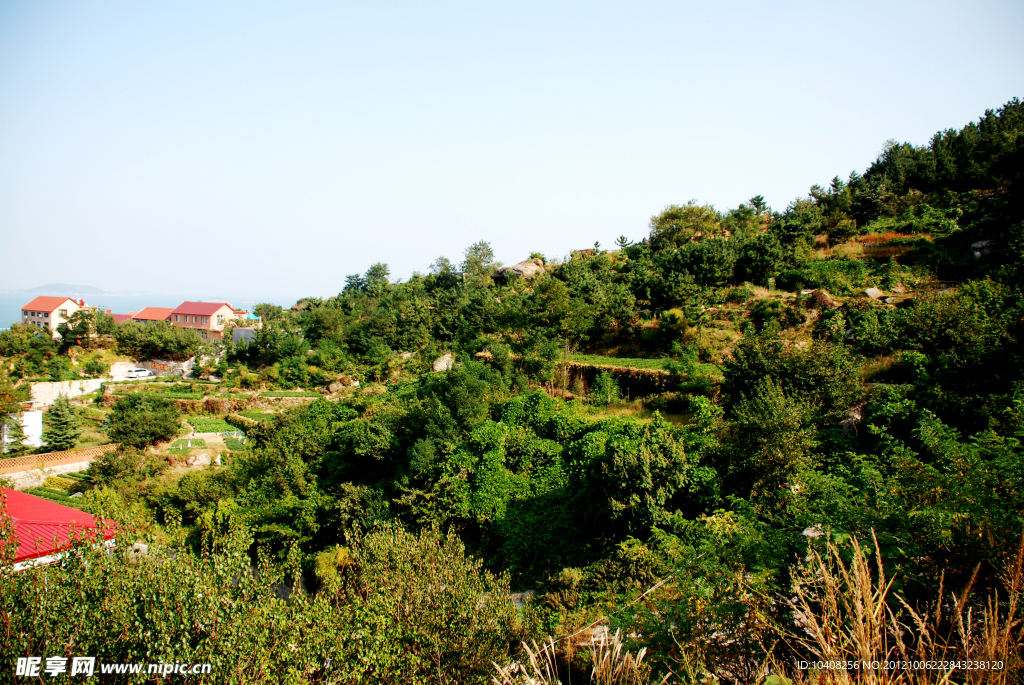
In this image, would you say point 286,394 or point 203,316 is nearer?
point 286,394

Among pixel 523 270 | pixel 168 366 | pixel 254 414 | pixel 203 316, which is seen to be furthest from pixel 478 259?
pixel 203 316

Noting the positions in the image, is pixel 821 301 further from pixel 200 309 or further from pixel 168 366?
pixel 200 309

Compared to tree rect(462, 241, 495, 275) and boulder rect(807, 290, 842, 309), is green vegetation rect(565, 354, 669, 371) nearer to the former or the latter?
boulder rect(807, 290, 842, 309)

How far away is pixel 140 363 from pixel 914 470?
5697 centimetres

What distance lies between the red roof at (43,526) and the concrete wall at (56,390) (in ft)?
99.7

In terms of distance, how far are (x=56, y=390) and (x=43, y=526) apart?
37928 millimetres

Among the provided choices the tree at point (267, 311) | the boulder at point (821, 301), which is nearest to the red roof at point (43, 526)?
the boulder at point (821, 301)

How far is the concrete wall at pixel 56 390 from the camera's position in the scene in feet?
127

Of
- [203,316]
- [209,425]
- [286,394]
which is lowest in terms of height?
[209,425]

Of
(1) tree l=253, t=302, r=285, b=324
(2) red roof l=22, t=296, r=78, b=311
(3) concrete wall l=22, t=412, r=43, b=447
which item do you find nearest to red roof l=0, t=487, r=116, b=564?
(3) concrete wall l=22, t=412, r=43, b=447

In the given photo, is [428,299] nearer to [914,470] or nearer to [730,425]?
[730,425]

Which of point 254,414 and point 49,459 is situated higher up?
point 254,414

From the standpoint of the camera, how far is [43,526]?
431 inches

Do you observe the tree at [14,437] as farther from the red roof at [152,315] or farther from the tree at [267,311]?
the red roof at [152,315]
